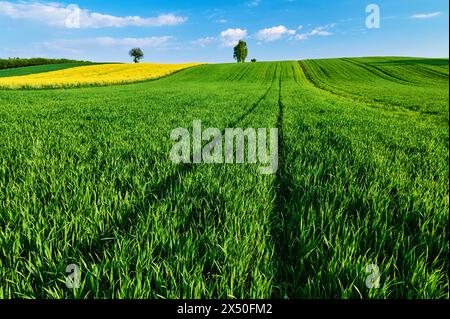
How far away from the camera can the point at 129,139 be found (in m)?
6.16

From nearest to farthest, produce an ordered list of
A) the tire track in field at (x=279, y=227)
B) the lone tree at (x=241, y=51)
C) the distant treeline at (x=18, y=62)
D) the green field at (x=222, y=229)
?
1. the green field at (x=222, y=229)
2. the tire track in field at (x=279, y=227)
3. the distant treeline at (x=18, y=62)
4. the lone tree at (x=241, y=51)

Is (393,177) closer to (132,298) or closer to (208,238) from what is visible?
(208,238)

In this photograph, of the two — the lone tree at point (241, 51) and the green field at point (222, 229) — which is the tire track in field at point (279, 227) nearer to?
the green field at point (222, 229)

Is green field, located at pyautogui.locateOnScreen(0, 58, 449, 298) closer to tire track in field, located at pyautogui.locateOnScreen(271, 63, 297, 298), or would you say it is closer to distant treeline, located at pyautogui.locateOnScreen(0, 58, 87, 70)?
tire track in field, located at pyautogui.locateOnScreen(271, 63, 297, 298)

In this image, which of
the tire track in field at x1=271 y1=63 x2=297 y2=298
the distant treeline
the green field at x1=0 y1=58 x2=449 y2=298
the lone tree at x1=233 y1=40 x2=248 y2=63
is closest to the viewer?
the green field at x1=0 y1=58 x2=449 y2=298

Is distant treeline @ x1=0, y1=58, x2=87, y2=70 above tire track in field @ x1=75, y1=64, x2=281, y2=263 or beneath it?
above

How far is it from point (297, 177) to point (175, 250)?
2145 mm

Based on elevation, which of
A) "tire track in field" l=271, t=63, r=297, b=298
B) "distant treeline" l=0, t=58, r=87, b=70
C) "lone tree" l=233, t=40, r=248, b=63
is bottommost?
"tire track in field" l=271, t=63, r=297, b=298

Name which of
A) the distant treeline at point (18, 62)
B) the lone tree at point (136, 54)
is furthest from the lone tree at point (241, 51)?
the distant treeline at point (18, 62)

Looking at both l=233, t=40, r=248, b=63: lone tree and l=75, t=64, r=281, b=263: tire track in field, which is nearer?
l=75, t=64, r=281, b=263: tire track in field

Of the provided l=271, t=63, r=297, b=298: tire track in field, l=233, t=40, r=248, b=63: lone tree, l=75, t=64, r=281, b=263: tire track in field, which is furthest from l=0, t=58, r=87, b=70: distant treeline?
l=271, t=63, r=297, b=298: tire track in field
